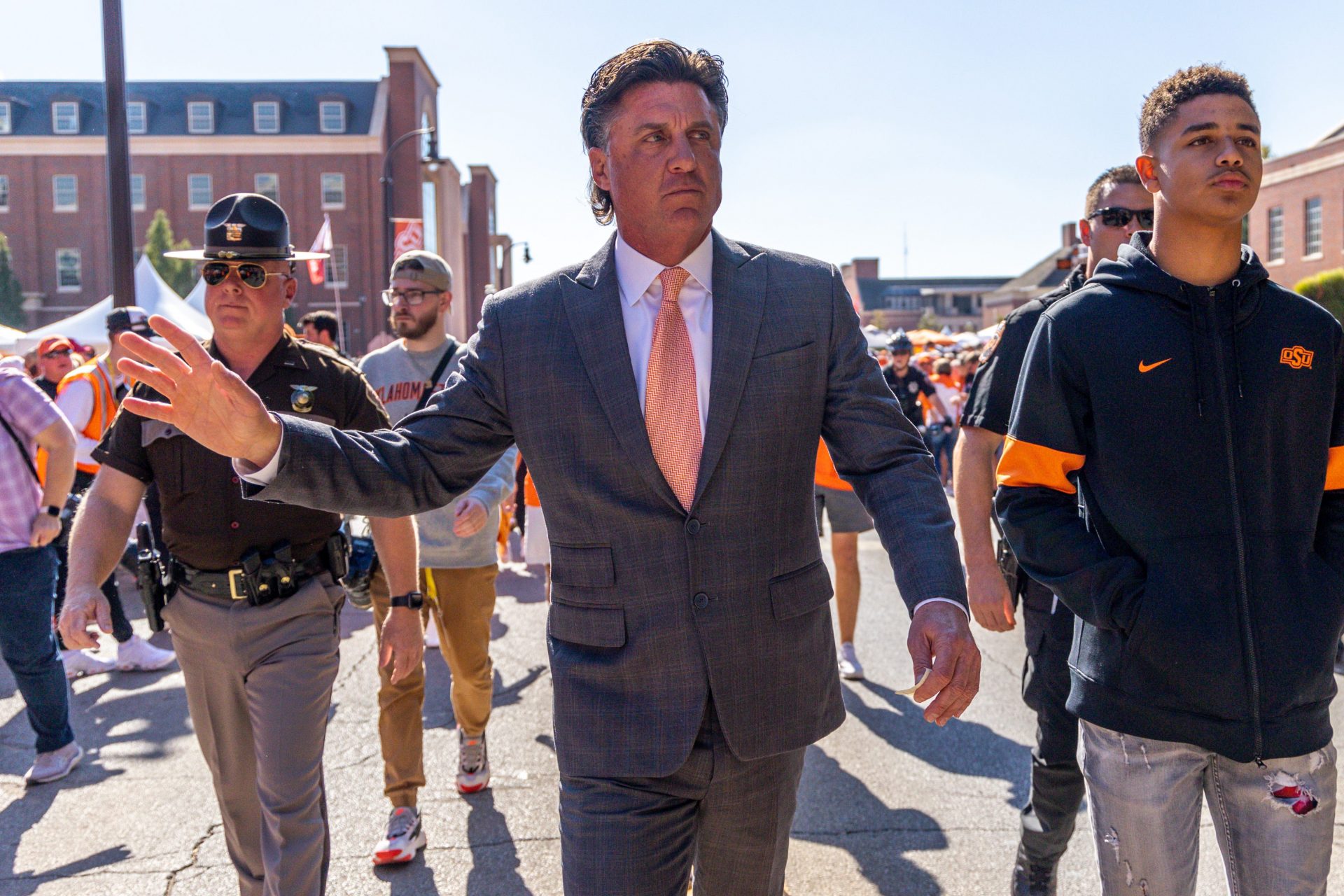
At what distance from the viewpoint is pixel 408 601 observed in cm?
394

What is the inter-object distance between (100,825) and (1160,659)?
14.7 ft

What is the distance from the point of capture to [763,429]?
98.4 inches

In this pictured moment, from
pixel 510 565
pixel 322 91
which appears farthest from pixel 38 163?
pixel 510 565

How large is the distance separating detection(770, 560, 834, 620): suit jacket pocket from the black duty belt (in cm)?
180

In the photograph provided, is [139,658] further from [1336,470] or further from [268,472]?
[1336,470]

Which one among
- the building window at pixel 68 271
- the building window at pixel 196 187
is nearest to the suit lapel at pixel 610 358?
the building window at pixel 196 187

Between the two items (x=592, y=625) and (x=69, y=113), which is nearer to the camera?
(x=592, y=625)

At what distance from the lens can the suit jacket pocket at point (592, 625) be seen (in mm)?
2479

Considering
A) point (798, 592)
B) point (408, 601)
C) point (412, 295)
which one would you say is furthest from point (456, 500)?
point (798, 592)

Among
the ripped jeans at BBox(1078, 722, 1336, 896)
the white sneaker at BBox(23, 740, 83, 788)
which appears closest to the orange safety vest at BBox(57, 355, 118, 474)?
the white sneaker at BBox(23, 740, 83, 788)

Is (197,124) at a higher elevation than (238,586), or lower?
higher

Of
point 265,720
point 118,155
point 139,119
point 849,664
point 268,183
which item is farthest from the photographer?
point 139,119

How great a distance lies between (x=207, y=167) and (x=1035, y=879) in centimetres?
6100

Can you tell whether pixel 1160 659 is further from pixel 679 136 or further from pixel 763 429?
pixel 679 136
